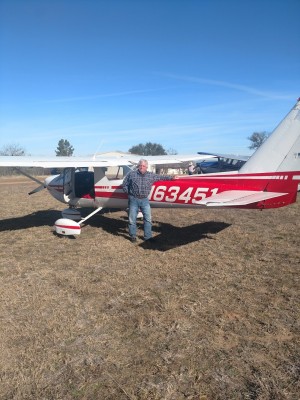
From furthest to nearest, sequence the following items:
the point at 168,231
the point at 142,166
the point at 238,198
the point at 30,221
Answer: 1. the point at 30,221
2. the point at 168,231
3. the point at 142,166
4. the point at 238,198

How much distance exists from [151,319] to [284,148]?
470 cm

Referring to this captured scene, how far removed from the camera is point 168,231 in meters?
8.02

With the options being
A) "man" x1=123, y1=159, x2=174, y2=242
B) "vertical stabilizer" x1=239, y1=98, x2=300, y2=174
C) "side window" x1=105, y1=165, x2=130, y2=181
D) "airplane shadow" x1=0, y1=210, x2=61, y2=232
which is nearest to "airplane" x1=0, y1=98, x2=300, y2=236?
"vertical stabilizer" x1=239, y1=98, x2=300, y2=174

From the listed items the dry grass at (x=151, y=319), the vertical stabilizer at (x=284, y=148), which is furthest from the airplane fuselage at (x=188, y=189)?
the dry grass at (x=151, y=319)

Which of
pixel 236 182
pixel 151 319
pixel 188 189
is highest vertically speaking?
pixel 236 182

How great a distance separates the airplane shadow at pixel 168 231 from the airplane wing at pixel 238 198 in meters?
1.29

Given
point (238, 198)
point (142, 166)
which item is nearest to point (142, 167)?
point (142, 166)

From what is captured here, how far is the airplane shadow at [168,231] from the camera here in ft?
22.5

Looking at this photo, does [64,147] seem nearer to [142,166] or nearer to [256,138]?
[256,138]

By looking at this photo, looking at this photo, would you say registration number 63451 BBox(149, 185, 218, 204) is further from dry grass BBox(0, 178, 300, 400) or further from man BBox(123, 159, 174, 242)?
dry grass BBox(0, 178, 300, 400)

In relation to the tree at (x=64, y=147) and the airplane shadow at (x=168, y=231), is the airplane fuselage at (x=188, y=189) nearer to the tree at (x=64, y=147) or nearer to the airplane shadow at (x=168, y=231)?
the airplane shadow at (x=168, y=231)

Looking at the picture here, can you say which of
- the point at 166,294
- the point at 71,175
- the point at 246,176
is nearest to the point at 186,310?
the point at 166,294

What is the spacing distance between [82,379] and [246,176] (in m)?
5.22

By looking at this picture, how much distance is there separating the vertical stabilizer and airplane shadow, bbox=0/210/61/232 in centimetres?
A: 614
